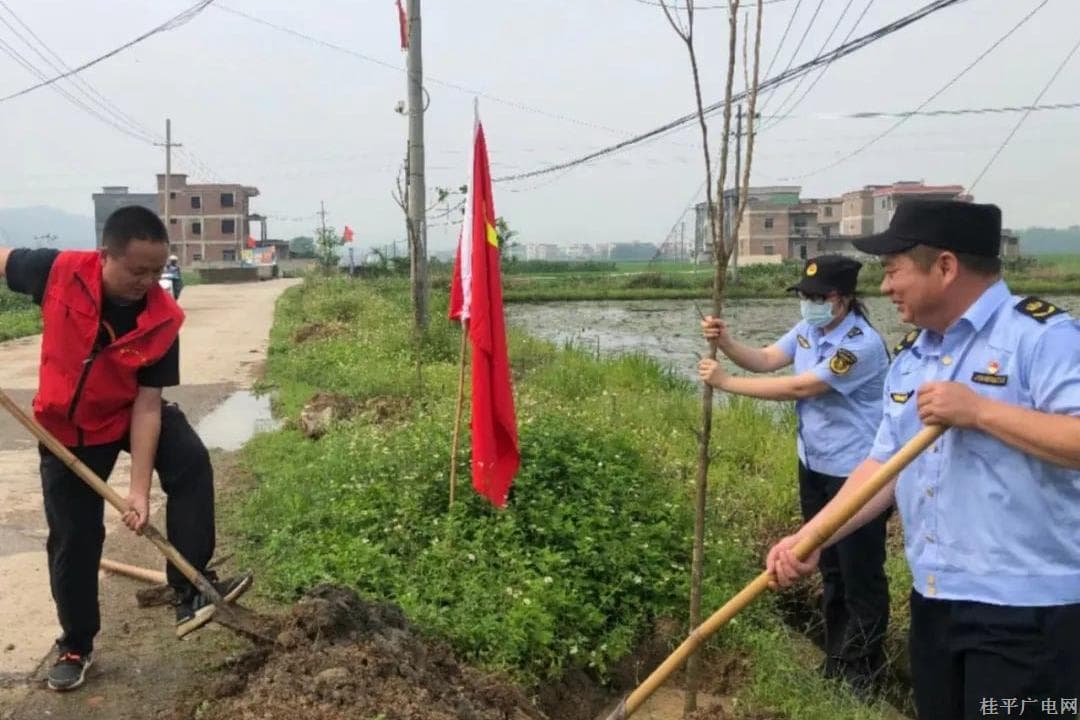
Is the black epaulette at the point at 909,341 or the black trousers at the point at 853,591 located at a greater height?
the black epaulette at the point at 909,341

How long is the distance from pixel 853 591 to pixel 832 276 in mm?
1279

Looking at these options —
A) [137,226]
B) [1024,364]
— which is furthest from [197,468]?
[1024,364]

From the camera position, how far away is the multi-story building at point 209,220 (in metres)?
78.3

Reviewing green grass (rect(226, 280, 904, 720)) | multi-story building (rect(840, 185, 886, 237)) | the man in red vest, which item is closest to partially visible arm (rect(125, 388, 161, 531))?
the man in red vest

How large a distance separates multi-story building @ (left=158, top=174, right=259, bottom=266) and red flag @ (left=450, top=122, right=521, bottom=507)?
7730 cm

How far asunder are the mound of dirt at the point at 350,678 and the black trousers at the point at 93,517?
58 cm

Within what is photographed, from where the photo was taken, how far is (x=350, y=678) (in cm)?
293

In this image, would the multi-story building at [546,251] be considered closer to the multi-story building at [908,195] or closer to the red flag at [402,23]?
the multi-story building at [908,195]

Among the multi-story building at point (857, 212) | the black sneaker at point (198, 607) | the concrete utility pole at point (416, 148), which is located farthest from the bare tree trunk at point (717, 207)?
the multi-story building at point (857, 212)

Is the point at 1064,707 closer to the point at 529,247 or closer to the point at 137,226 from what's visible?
the point at 137,226

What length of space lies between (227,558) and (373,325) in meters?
11.2

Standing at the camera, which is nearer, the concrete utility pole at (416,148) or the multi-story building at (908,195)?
the multi-story building at (908,195)

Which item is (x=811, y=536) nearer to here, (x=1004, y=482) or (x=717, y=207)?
(x=1004, y=482)

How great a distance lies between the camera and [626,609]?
4.16m
